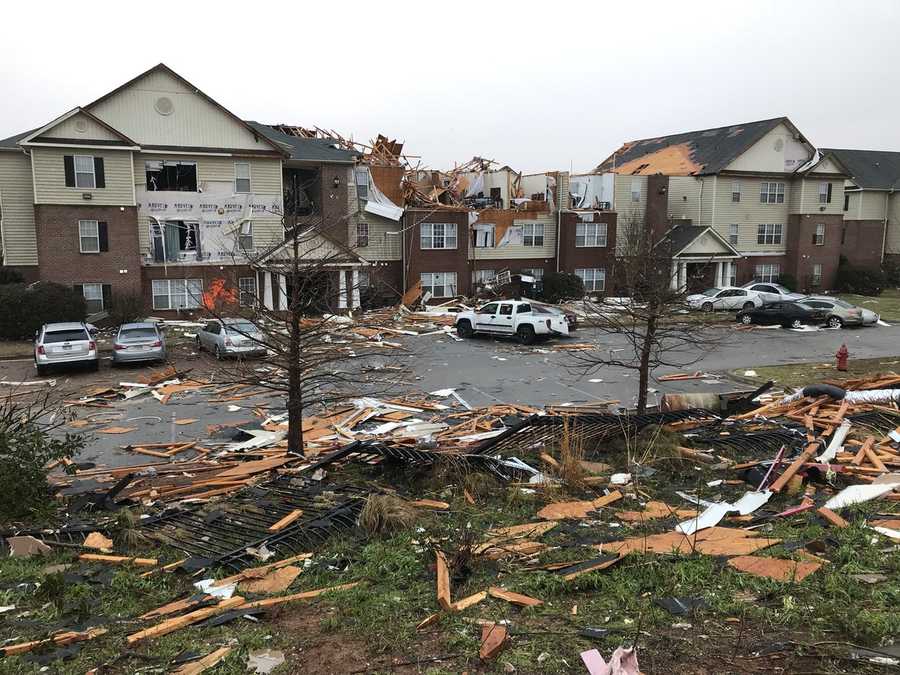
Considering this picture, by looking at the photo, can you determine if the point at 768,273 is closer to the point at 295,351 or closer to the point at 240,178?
the point at 240,178

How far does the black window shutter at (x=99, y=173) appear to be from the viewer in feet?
107

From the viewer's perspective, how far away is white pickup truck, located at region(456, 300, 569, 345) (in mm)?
29547

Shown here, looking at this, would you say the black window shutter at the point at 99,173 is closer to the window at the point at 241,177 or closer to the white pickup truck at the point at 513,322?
the window at the point at 241,177

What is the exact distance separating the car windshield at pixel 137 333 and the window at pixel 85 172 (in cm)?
1137

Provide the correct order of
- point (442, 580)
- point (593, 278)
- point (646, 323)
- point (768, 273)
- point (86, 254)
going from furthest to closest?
point (768, 273)
point (593, 278)
point (86, 254)
point (646, 323)
point (442, 580)

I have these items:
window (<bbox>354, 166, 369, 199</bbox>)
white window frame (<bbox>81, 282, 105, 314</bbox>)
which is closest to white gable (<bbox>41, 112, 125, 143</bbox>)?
white window frame (<bbox>81, 282, 105, 314</bbox>)

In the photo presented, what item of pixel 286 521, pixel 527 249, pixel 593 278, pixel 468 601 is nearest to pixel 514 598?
pixel 468 601

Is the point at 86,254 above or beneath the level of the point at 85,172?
beneath

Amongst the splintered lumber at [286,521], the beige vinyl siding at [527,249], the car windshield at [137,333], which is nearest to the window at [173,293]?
the car windshield at [137,333]

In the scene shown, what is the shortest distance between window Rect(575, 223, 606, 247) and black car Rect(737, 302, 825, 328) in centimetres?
1222

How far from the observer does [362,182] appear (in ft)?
135

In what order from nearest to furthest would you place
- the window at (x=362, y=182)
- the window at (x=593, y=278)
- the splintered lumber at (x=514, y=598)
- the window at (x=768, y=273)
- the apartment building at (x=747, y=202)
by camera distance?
the splintered lumber at (x=514, y=598) → the window at (x=362, y=182) → the window at (x=593, y=278) → the apartment building at (x=747, y=202) → the window at (x=768, y=273)

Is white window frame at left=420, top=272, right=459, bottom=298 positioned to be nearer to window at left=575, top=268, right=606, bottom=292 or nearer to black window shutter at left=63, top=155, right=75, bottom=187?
window at left=575, top=268, right=606, bottom=292

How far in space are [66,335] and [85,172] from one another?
12.3m
